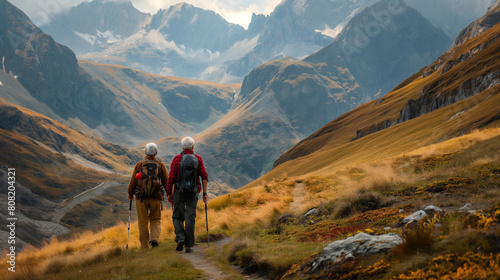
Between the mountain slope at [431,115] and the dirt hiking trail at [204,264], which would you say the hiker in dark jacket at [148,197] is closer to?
the dirt hiking trail at [204,264]

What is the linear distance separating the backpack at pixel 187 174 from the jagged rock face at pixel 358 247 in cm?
672

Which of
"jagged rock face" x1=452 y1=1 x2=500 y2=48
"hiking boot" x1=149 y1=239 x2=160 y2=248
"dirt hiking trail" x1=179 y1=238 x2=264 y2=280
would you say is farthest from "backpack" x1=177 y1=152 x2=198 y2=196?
"jagged rock face" x1=452 y1=1 x2=500 y2=48

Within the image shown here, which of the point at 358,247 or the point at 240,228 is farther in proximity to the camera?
the point at 240,228

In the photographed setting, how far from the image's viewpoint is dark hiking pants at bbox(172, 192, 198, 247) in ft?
44.5

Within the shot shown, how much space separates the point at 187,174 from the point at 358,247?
7519mm

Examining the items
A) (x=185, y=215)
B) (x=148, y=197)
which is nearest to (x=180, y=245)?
(x=185, y=215)

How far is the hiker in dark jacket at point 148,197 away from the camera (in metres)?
13.8

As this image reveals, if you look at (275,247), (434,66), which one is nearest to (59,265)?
(275,247)

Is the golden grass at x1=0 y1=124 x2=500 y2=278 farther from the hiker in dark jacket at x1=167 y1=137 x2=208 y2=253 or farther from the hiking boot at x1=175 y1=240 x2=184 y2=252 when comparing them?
the hiking boot at x1=175 y1=240 x2=184 y2=252

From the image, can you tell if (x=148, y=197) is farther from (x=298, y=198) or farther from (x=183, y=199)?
(x=298, y=198)

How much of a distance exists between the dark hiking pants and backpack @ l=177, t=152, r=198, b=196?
1.27 ft

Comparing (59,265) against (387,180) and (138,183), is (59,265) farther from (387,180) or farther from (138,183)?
(387,180)

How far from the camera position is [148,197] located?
45.6 feet

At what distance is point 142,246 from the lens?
1441 centimetres
